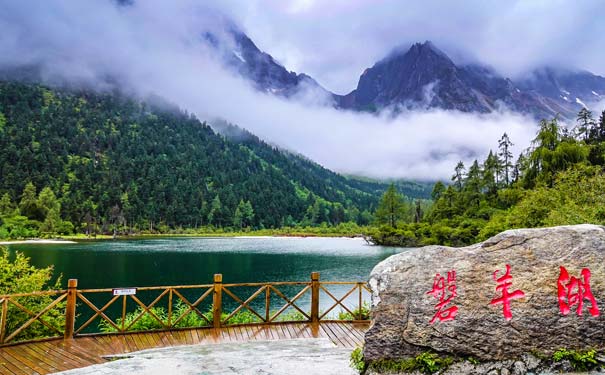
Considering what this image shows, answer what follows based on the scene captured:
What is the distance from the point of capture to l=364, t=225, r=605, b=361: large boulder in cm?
637

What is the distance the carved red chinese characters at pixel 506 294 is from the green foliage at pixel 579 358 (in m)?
0.83

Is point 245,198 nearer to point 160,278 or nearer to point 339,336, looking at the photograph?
point 160,278

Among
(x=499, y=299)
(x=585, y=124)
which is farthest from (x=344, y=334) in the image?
(x=585, y=124)

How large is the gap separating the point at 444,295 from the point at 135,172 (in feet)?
468

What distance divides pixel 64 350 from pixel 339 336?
5.94 meters

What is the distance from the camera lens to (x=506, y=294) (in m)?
6.58

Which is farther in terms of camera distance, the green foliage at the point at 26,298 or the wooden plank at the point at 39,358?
the green foliage at the point at 26,298

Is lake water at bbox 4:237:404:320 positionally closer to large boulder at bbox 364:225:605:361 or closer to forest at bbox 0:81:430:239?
large boulder at bbox 364:225:605:361

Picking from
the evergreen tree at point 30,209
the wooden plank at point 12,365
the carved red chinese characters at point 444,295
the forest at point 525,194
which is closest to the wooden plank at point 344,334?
the carved red chinese characters at point 444,295

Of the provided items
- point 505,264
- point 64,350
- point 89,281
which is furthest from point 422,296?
point 89,281

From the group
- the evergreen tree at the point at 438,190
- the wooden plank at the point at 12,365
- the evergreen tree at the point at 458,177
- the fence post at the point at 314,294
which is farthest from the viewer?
the evergreen tree at the point at 438,190

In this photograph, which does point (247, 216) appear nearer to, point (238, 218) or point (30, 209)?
point (238, 218)

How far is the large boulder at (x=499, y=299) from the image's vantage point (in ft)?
20.9

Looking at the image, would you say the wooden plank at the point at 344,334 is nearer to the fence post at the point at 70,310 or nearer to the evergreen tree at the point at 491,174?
the fence post at the point at 70,310
